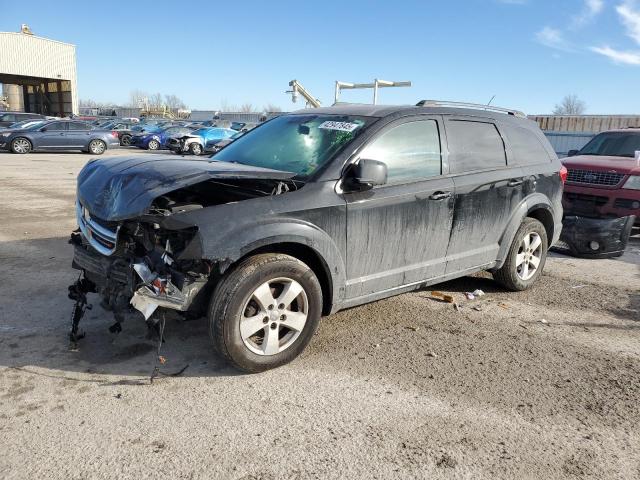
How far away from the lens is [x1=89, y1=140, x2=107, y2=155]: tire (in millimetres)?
23125

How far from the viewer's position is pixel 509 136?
206 inches

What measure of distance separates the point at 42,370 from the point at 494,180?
159 inches

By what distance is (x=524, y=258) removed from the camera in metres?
5.45

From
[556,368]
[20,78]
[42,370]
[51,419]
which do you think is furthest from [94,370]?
[20,78]

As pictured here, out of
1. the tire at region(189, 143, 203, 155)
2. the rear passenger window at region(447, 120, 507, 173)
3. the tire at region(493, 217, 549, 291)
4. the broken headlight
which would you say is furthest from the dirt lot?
the tire at region(189, 143, 203, 155)

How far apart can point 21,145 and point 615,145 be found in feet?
71.6

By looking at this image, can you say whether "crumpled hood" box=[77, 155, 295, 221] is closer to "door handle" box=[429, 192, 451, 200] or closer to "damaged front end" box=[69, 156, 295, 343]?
"damaged front end" box=[69, 156, 295, 343]

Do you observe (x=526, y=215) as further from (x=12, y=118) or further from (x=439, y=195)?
(x=12, y=118)

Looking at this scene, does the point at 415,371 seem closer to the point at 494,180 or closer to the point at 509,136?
the point at 494,180

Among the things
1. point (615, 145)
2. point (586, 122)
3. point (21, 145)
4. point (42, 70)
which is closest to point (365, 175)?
point (615, 145)

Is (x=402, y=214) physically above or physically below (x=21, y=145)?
above

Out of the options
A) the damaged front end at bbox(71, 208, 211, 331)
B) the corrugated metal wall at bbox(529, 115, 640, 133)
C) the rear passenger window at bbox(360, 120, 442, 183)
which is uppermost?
the corrugated metal wall at bbox(529, 115, 640, 133)

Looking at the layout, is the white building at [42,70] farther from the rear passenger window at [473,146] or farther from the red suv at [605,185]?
the rear passenger window at [473,146]

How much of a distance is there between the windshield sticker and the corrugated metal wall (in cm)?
2077
